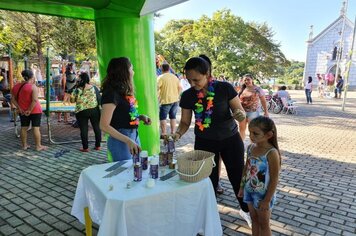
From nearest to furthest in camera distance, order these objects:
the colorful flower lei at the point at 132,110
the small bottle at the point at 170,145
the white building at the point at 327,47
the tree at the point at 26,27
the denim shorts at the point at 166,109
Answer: the small bottle at the point at 170,145 < the colorful flower lei at the point at 132,110 < the denim shorts at the point at 166,109 < the tree at the point at 26,27 < the white building at the point at 327,47

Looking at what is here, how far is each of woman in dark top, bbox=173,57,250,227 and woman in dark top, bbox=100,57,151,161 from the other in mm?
497

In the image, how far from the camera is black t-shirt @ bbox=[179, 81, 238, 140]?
288cm

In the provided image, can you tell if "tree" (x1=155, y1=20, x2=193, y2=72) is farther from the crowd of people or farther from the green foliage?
the crowd of people

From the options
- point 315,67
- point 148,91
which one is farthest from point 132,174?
point 315,67

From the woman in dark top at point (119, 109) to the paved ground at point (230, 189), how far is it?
106 centimetres

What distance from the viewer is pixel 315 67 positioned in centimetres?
4484

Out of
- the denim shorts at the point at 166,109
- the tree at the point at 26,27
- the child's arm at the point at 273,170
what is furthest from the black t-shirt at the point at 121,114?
the tree at the point at 26,27

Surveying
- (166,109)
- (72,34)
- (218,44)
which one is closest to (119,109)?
(166,109)

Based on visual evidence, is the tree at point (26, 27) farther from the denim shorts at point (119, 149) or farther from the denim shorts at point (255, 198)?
the denim shorts at point (255, 198)

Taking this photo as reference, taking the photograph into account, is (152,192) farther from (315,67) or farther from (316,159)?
(315,67)

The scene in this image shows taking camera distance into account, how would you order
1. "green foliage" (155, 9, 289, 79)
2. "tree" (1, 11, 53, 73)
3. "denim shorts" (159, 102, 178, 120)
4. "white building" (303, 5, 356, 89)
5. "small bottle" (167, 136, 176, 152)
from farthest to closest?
1. "white building" (303, 5, 356, 89)
2. "green foliage" (155, 9, 289, 79)
3. "tree" (1, 11, 53, 73)
4. "denim shorts" (159, 102, 178, 120)
5. "small bottle" (167, 136, 176, 152)

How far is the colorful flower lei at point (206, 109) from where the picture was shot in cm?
289

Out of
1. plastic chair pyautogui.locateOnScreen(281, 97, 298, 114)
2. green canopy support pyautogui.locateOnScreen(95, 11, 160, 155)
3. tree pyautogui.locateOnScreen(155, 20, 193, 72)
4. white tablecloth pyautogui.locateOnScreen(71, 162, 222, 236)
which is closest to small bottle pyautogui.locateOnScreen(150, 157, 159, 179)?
white tablecloth pyautogui.locateOnScreen(71, 162, 222, 236)

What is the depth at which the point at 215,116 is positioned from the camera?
291 cm
